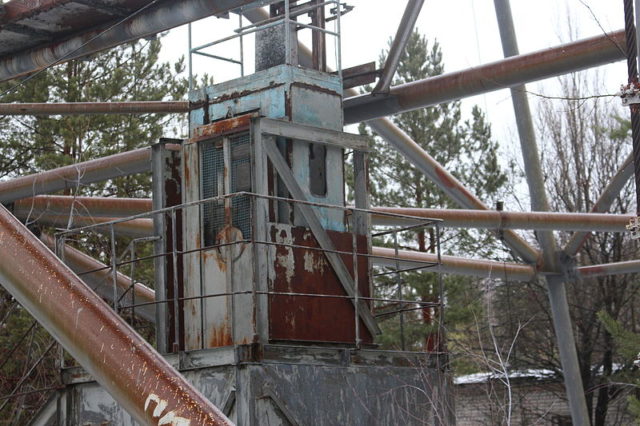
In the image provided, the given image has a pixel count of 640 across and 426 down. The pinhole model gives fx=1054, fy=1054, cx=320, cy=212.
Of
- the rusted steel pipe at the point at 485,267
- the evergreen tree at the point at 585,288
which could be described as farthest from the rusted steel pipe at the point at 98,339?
the evergreen tree at the point at 585,288

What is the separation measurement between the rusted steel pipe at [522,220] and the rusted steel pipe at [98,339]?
1384 cm

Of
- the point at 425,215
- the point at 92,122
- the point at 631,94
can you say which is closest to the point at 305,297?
the point at 631,94

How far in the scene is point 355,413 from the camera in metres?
8.72

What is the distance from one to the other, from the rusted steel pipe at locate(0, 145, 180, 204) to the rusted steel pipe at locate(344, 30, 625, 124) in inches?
128

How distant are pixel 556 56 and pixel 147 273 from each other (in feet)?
44.6

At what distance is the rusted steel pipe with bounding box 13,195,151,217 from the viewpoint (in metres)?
15.7

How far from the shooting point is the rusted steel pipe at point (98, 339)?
231 cm

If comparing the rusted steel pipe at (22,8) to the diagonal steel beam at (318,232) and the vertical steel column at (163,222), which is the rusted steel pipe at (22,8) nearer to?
the vertical steel column at (163,222)

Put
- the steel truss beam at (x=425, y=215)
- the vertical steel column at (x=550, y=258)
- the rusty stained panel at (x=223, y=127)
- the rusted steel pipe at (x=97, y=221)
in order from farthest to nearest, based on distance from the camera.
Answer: the vertical steel column at (x=550, y=258) → the rusted steel pipe at (x=97, y=221) → the steel truss beam at (x=425, y=215) → the rusty stained panel at (x=223, y=127)

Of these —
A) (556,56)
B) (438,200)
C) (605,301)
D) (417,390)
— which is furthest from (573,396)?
(438,200)

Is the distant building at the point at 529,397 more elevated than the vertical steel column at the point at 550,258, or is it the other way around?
the vertical steel column at the point at 550,258

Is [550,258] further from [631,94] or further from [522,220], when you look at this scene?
[631,94]

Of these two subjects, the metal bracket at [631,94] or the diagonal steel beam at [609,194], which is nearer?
the metal bracket at [631,94]

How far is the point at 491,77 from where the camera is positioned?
13.8 metres
